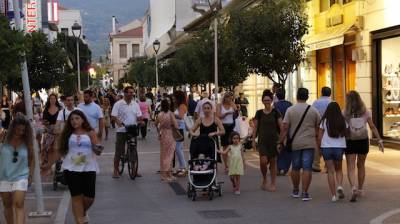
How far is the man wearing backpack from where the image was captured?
11008mm

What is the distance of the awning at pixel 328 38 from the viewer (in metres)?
22.0

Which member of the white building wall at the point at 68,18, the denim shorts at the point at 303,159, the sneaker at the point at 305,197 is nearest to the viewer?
the denim shorts at the point at 303,159

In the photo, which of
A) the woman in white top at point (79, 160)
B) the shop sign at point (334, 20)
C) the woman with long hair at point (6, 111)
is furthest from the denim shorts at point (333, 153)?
the shop sign at point (334, 20)

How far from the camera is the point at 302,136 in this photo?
11055 mm

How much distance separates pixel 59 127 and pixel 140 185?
1918 millimetres

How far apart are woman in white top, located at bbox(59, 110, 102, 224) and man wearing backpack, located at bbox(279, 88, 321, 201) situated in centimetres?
386

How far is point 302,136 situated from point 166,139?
3.82 metres

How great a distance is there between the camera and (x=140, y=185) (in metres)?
13.4

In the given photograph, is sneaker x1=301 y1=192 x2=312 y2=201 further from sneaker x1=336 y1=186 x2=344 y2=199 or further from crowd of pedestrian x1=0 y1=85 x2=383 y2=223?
sneaker x1=336 y1=186 x2=344 y2=199

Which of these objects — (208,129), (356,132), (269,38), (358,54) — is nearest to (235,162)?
(208,129)

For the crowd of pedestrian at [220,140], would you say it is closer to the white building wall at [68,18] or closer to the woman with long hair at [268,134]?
the woman with long hair at [268,134]

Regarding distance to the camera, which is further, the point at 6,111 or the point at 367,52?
the point at 6,111

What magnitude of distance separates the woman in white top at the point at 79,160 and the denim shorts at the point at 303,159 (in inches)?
154

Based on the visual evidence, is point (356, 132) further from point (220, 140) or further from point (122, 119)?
point (122, 119)
